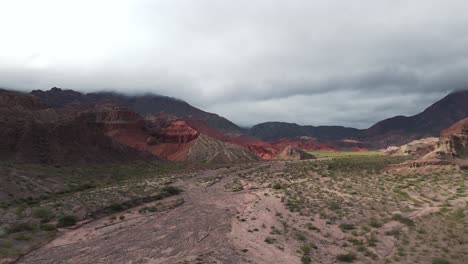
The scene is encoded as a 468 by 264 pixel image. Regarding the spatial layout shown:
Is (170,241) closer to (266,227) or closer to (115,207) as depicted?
(266,227)

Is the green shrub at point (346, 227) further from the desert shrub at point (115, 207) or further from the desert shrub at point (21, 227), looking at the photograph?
the desert shrub at point (21, 227)

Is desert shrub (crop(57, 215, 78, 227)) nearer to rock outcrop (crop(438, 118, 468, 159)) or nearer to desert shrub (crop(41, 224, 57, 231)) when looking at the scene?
desert shrub (crop(41, 224, 57, 231))

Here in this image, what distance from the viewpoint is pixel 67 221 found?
80.6 feet

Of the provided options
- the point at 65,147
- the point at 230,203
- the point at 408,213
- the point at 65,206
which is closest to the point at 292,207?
the point at 230,203

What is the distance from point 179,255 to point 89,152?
2686 inches

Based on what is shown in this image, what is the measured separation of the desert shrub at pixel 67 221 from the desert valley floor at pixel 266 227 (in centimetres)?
50

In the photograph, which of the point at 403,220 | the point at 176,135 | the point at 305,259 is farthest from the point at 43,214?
the point at 176,135

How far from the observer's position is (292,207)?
1086 inches

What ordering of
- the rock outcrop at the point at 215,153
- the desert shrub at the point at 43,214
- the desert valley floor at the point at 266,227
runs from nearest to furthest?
the desert valley floor at the point at 266,227, the desert shrub at the point at 43,214, the rock outcrop at the point at 215,153

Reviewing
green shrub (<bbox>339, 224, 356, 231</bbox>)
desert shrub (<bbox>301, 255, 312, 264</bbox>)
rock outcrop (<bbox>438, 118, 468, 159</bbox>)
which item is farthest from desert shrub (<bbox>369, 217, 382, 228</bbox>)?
rock outcrop (<bbox>438, 118, 468, 159</bbox>)

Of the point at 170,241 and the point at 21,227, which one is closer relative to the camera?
the point at 170,241

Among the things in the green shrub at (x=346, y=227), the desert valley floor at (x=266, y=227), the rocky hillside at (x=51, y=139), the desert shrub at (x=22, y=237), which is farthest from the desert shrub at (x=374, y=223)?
the rocky hillside at (x=51, y=139)

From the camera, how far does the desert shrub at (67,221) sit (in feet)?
79.3

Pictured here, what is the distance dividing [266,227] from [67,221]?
1345 centimetres
